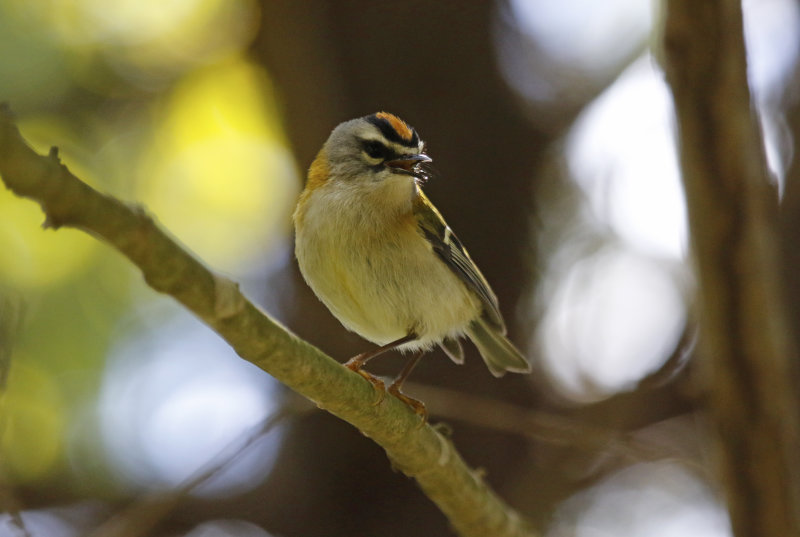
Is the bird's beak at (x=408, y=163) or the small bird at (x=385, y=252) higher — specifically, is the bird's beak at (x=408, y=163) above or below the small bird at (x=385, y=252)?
above

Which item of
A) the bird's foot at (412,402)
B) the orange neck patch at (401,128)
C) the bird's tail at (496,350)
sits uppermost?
the orange neck patch at (401,128)

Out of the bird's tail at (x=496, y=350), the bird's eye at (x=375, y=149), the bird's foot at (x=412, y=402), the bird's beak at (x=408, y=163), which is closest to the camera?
the bird's foot at (x=412, y=402)

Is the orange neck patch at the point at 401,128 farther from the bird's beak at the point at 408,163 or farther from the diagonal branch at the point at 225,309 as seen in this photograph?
the diagonal branch at the point at 225,309

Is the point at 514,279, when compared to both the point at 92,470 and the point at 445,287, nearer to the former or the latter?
the point at 445,287

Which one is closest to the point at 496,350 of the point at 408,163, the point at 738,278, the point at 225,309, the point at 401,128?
the point at 408,163

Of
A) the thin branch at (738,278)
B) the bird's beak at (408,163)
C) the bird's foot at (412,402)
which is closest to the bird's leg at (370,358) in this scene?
the bird's foot at (412,402)

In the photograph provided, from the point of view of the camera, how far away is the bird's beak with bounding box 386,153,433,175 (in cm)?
329

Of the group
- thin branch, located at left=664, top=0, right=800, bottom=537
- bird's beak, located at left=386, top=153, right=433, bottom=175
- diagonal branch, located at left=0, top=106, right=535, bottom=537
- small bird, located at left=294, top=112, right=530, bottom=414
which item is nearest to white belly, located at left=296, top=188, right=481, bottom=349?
small bird, located at left=294, top=112, right=530, bottom=414

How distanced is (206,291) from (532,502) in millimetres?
2938

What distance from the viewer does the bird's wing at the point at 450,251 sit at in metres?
3.43

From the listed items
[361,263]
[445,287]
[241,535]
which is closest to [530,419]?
[445,287]

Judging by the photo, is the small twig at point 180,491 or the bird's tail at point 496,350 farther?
the bird's tail at point 496,350

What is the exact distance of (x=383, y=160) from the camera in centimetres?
339

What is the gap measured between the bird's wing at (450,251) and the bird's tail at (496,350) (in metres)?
0.09
